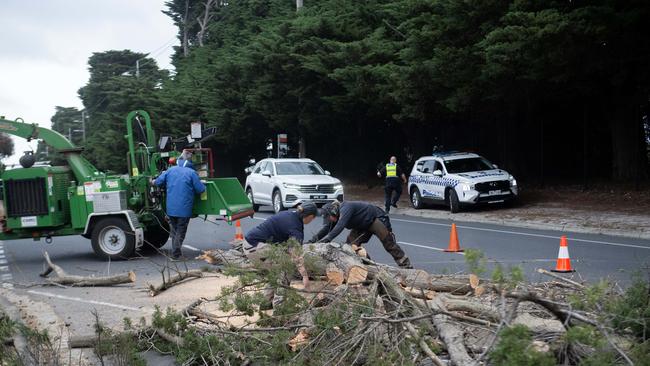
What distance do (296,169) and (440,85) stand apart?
554 cm

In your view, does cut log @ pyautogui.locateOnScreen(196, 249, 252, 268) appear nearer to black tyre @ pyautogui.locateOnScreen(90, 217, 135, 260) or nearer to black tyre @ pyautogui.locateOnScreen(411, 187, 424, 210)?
black tyre @ pyautogui.locateOnScreen(90, 217, 135, 260)

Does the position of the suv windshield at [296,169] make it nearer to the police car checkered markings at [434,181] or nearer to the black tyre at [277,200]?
the black tyre at [277,200]

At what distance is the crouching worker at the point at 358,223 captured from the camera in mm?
10430

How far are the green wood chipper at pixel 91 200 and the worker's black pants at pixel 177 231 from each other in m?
0.28

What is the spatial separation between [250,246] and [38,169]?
5.53m

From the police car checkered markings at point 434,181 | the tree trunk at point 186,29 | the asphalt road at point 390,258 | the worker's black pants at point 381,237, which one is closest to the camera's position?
the asphalt road at point 390,258

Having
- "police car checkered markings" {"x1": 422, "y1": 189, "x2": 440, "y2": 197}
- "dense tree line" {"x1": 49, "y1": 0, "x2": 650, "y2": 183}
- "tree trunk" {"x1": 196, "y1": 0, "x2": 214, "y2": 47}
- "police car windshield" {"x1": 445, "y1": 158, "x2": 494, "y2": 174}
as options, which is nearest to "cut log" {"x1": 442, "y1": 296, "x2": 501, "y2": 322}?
"dense tree line" {"x1": 49, "y1": 0, "x2": 650, "y2": 183}

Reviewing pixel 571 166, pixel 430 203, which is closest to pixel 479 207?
pixel 430 203

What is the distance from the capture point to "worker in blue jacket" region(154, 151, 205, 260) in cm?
1338

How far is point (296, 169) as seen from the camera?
26312 millimetres

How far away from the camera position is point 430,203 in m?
26.1

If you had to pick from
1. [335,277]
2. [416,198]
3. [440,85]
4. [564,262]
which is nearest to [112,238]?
[335,277]

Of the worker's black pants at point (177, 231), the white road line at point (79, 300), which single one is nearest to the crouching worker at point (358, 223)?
the white road line at point (79, 300)

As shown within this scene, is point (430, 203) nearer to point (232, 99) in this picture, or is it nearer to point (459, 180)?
point (459, 180)
